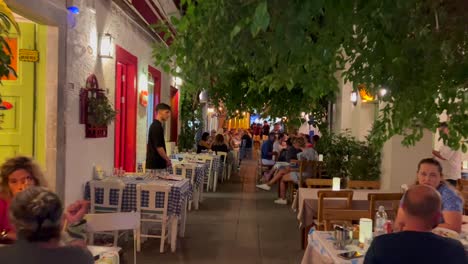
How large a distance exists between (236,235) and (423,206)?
549 centimetres

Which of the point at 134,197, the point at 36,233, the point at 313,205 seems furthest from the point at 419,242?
the point at 134,197

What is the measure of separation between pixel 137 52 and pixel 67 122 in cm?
395

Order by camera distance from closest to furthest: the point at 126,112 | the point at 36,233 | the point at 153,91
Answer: the point at 36,233
the point at 126,112
the point at 153,91

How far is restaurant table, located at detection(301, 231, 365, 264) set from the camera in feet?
12.6

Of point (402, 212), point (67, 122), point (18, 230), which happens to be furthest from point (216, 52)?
point (67, 122)

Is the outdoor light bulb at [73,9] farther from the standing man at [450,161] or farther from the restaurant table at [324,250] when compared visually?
the standing man at [450,161]

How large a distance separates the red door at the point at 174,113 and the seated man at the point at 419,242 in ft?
38.8

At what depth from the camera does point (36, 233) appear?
7.29ft

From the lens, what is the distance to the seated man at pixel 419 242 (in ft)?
8.50

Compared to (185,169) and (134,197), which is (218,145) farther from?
(134,197)

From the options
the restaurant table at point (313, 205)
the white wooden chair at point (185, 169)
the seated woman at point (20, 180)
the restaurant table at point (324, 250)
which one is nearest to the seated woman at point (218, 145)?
the white wooden chair at point (185, 169)

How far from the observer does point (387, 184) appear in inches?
365

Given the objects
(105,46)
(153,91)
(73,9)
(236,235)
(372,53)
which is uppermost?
(73,9)

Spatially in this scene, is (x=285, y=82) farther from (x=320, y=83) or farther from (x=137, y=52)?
(x=137, y=52)
